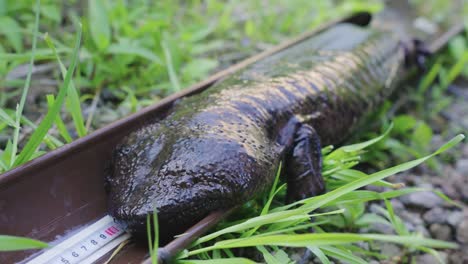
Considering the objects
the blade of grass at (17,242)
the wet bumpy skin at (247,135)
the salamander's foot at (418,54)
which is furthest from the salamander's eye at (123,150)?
the salamander's foot at (418,54)

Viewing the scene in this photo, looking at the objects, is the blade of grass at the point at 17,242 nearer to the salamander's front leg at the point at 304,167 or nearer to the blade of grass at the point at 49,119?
the blade of grass at the point at 49,119

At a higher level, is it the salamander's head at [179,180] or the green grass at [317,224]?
the salamander's head at [179,180]

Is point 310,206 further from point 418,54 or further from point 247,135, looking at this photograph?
point 418,54

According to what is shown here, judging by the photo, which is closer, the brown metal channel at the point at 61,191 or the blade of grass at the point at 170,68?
the brown metal channel at the point at 61,191

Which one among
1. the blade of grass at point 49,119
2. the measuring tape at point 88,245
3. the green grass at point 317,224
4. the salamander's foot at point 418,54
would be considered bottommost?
the salamander's foot at point 418,54

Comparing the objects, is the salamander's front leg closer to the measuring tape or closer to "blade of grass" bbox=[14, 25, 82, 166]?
the measuring tape

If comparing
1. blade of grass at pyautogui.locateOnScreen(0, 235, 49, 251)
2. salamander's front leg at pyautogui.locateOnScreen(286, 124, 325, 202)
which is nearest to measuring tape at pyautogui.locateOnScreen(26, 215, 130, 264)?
blade of grass at pyautogui.locateOnScreen(0, 235, 49, 251)

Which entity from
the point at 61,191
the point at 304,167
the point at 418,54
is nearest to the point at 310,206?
the point at 304,167
